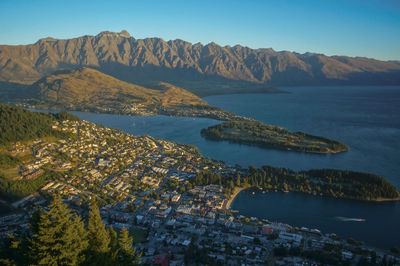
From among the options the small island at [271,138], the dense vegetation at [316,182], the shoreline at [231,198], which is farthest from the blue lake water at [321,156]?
the small island at [271,138]

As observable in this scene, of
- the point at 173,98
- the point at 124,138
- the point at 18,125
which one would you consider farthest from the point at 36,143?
the point at 173,98

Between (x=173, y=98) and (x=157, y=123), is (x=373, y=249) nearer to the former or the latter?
(x=157, y=123)

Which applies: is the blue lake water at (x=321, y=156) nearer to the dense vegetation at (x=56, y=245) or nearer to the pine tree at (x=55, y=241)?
the dense vegetation at (x=56, y=245)

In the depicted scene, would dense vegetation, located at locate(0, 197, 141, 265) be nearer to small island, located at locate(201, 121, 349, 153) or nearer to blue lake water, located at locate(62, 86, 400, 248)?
blue lake water, located at locate(62, 86, 400, 248)

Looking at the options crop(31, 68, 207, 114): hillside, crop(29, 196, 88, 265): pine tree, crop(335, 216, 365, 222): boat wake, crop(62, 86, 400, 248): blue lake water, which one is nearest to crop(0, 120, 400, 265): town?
crop(62, 86, 400, 248): blue lake water

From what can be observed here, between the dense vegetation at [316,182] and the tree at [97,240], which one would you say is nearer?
the tree at [97,240]

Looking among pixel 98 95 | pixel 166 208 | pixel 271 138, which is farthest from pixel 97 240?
pixel 98 95
